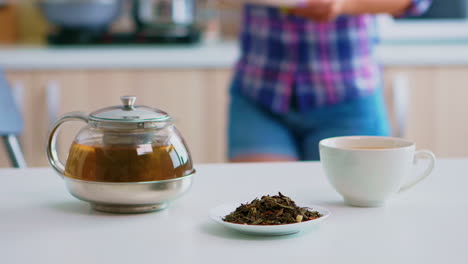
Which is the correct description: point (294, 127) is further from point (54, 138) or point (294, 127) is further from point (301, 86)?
point (54, 138)

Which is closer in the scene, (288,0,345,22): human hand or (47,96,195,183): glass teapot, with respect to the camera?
(47,96,195,183): glass teapot

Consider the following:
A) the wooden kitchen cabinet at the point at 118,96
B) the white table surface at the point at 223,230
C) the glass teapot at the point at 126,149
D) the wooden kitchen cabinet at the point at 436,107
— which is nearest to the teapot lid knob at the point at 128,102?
the glass teapot at the point at 126,149

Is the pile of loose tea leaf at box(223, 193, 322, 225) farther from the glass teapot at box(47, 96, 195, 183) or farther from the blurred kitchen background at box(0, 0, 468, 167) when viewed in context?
the blurred kitchen background at box(0, 0, 468, 167)

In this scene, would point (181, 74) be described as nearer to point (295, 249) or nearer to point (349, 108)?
point (349, 108)

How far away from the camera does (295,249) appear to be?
756mm

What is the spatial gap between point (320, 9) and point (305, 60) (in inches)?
12.5

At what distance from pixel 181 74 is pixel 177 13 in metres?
0.32

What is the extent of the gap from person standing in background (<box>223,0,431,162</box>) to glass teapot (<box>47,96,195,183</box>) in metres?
0.74

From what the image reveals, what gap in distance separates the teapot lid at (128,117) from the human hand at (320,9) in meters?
0.54

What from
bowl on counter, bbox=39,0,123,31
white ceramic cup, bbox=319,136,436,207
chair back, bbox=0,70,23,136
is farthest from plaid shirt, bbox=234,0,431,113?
bowl on counter, bbox=39,0,123,31

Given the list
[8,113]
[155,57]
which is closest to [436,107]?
[155,57]

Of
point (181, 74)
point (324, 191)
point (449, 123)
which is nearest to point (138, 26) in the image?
point (181, 74)

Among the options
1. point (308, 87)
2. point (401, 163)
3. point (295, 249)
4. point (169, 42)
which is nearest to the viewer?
point (295, 249)

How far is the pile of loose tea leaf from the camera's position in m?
0.80
